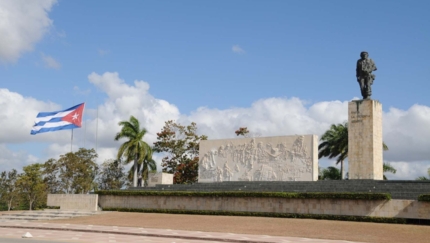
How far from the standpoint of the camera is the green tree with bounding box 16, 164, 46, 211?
3300cm

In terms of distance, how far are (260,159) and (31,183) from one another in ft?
54.1

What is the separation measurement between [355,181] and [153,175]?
42.0ft

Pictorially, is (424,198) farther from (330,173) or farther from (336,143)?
(330,173)

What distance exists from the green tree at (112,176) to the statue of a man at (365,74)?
22.7 m

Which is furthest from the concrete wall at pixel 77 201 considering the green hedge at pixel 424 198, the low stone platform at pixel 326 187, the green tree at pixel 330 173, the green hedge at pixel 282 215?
the green tree at pixel 330 173

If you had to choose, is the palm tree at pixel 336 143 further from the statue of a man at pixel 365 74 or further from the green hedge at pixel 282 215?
the green hedge at pixel 282 215

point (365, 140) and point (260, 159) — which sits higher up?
point (365, 140)

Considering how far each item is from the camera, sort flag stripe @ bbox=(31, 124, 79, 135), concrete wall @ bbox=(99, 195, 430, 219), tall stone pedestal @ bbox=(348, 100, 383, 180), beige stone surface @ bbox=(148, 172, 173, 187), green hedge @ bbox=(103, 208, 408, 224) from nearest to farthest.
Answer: concrete wall @ bbox=(99, 195, 430, 219) → green hedge @ bbox=(103, 208, 408, 224) → tall stone pedestal @ bbox=(348, 100, 383, 180) → beige stone surface @ bbox=(148, 172, 173, 187) → flag stripe @ bbox=(31, 124, 79, 135)

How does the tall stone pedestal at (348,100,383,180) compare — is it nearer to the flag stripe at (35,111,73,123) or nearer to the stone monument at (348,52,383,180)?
the stone monument at (348,52,383,180)

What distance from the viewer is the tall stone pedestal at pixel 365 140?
76.5 ft

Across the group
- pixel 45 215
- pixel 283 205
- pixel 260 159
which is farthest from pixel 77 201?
pixel 283 205

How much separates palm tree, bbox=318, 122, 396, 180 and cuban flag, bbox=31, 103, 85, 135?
56.9 feet

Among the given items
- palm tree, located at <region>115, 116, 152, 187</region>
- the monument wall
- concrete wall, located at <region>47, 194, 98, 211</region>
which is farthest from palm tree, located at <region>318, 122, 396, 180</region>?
concrete wall, located at <region>47, 194, 98, 211</region>

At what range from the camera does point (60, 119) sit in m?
30.7
